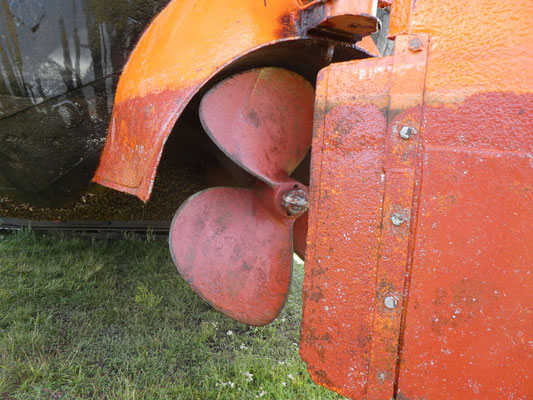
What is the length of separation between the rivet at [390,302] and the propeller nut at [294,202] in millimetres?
716

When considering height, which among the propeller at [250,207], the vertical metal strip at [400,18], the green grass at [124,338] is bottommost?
the green grass at [124,338]

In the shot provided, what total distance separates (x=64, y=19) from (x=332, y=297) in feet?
4.80

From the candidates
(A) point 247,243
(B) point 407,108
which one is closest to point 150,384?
(A) point 247,243

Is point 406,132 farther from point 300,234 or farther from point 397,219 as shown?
point 300,234

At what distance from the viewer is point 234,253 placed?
1.74 meters

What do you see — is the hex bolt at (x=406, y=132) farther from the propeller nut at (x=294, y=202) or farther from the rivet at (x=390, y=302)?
the propeller nut at (x=294, y=202)

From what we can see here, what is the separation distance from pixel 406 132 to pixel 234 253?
93cm

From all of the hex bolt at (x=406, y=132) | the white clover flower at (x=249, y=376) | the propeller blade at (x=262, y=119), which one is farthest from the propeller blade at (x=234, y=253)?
the hex bolt at (x=406, y=132)

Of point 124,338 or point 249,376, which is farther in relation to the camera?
point 124,338

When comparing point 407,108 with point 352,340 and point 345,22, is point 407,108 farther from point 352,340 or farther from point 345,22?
point 352,340

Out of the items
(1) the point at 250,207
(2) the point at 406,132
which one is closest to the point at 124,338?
(1) the point at 250,207

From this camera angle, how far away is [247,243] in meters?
1.78

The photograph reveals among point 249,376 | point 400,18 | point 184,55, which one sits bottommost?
point 249,376

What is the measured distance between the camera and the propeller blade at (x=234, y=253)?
1.63 m
